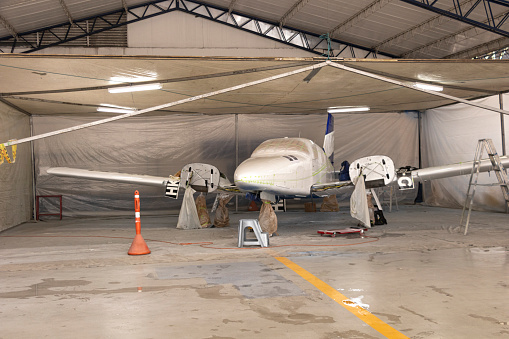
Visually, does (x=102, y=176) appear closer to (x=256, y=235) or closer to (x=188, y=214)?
(x=188, y=214)

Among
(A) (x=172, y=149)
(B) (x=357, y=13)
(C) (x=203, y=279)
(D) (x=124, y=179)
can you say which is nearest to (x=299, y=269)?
(C) (x=203, y=279)

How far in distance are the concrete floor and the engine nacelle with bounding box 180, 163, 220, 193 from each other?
2467 mm

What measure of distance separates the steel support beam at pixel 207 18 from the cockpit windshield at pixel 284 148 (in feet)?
36.7

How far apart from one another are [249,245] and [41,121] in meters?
11.4

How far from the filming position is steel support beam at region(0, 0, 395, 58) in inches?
859

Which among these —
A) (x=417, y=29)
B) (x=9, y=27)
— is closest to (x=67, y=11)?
(x=9, y=27)

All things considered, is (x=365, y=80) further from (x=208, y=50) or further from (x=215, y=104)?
(x=208, y=50)

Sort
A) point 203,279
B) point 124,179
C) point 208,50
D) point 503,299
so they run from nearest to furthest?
point 503,299 → point 203,279 → point 124,179 → point 208,50

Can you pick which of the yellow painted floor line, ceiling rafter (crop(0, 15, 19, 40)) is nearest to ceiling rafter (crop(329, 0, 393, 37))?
the yellow painted floor line

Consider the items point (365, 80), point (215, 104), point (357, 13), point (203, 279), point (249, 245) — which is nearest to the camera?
point (203, 279)

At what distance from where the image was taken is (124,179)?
13484 millimetres

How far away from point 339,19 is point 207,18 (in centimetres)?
680

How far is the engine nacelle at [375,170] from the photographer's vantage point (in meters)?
11.2

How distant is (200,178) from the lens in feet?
42.5
